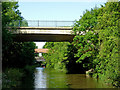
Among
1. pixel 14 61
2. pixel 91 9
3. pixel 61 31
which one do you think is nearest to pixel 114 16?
pixel 91 9

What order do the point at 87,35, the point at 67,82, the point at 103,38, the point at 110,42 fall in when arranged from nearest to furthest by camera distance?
the point at 110,42 → the point at 103,38 → the point at 67,82 → the point at 87,35

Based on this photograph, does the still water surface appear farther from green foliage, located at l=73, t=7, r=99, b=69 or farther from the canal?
green foliage, located at l=73, t=7, r=99, b=69

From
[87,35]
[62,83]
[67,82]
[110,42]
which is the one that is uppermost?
[87,35]

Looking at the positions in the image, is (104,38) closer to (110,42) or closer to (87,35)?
(110,42)

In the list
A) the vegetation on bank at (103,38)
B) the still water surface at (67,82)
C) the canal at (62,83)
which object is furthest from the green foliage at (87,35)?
the canal at (62,83)

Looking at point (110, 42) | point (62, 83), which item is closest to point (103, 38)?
point (110, 42)

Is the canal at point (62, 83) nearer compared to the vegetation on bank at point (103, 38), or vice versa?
the vegetation on bank at point (103, 38)

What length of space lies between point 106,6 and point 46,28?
40.8 feet

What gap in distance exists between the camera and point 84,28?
3416 centimetres

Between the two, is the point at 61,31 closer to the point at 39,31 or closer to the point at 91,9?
the point at 39,31

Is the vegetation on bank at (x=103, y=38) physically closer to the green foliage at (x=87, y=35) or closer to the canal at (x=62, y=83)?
the green foliage at (x=87, y=35)

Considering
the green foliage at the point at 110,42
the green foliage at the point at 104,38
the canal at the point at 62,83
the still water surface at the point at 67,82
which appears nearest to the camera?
the green foliage at the point at 110,42

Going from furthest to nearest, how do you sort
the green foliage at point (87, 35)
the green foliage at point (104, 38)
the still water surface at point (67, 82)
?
1. the green foliage at point (87, 35)
2. the still water surface at point (67, 82)
3. the green foliage at point (104, 38)

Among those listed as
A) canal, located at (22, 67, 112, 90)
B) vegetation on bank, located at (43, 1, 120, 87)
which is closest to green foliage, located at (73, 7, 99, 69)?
vegetation on bank, located at (43, 1, 120, 87)
